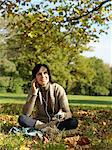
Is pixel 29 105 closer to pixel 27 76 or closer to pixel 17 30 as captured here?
pixel 27 76

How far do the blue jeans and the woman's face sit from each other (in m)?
0.48

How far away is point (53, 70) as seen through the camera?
8.27 meters

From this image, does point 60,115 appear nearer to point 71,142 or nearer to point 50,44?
point 71,142

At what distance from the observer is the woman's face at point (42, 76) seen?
16.7 ft

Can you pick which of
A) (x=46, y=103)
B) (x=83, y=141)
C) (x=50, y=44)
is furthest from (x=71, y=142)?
(x=50, y=44)

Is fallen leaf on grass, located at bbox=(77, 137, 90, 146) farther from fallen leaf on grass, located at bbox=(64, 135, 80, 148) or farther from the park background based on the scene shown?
the park background

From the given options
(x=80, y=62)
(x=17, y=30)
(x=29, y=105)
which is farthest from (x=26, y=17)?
(x=29, y=105)

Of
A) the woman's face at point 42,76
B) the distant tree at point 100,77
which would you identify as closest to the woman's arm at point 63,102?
the woman's face at point 42,76

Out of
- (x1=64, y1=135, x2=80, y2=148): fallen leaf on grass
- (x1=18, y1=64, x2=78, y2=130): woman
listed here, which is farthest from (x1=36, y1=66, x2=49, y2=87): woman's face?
(x1=64, y1=135, x2=80, y2=148): fallen leaf on grass

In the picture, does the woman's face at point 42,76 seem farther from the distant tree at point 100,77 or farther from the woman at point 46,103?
the distant tree at point 100,77

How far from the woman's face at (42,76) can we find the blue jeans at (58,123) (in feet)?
1.57

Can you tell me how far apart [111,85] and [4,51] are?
2.45 meters

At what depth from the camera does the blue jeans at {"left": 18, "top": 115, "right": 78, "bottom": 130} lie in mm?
5250

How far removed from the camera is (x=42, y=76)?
511cm
